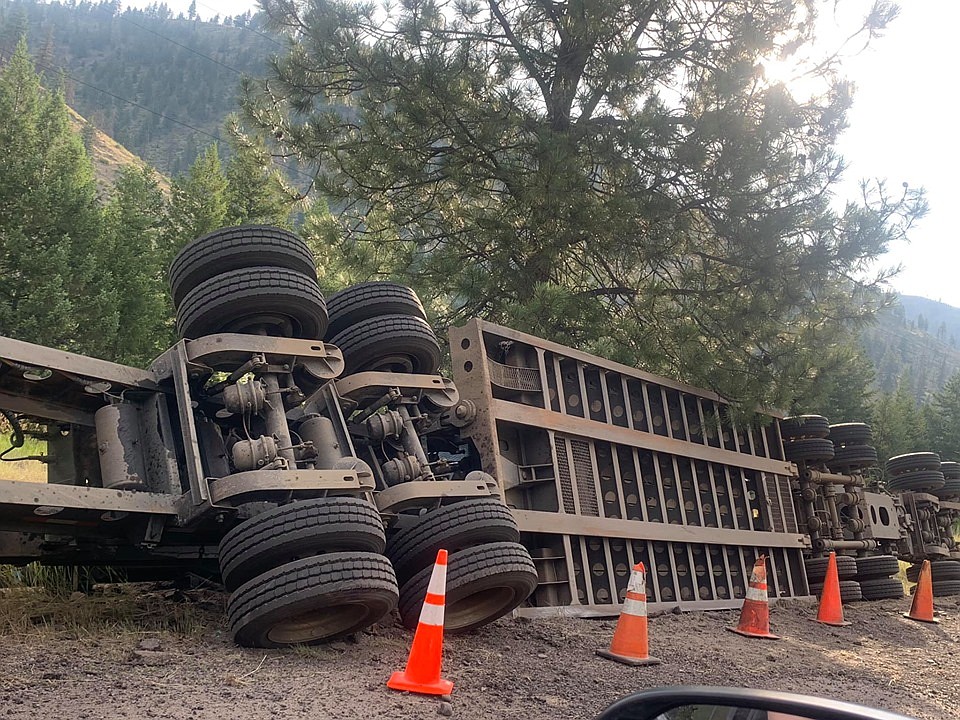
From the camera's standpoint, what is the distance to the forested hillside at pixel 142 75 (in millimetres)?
111562

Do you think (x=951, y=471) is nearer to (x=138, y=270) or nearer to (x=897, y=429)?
(x=138, y=270)

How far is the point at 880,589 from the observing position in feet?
35.6

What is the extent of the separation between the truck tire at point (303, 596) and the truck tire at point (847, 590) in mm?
7395

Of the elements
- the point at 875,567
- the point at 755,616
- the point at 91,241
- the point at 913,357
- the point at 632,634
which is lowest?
the point at 875,567

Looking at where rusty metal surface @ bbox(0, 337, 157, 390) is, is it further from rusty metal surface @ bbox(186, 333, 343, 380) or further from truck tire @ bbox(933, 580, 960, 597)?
truck tire @ bbox(933, 580, 960, 597)

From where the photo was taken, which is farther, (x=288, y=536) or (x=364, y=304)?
(x=364, y=304)

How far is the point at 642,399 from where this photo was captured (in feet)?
25.0

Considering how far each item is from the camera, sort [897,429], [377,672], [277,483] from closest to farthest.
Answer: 1. [377,672]
2. [277,483]
3. [897,429]

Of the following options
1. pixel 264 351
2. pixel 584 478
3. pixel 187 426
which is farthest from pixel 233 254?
pixel 584 478

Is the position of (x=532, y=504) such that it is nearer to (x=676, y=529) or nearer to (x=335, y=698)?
(x=676, y=529)

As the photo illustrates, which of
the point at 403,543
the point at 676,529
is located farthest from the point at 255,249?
the point at 676,529

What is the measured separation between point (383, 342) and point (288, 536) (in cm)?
198

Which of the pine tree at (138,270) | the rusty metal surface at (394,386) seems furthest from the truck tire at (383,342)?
the pine tree at (138,270)

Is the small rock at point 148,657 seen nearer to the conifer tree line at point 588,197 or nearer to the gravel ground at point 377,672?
the gravel ground at point 377,672
